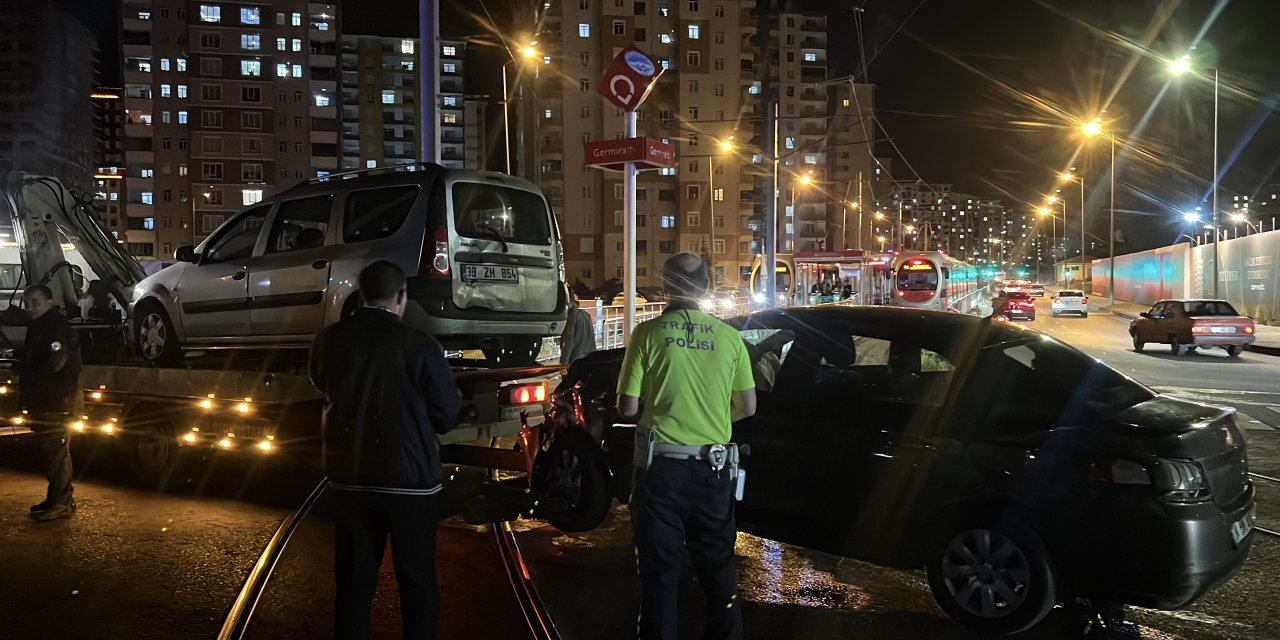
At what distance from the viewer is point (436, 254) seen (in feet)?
23.9

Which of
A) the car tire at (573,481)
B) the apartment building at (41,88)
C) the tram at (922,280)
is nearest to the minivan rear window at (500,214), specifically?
the car tire at (573,481)

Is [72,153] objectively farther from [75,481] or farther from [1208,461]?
[1208,461]

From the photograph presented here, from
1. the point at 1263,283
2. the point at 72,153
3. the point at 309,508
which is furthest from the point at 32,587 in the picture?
the point at 72,153

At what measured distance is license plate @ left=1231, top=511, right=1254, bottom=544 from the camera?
14.5 feet

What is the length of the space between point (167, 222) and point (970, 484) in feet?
305

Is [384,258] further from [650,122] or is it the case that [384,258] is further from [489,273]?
[650,122]

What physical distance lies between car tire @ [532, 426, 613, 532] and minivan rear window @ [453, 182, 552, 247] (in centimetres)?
209

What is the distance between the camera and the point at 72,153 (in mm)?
115562

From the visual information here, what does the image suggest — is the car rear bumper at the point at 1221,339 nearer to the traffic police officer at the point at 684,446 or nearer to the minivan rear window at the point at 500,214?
the minivan rear window at the point at 500,214

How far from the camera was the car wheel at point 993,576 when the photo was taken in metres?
4.51

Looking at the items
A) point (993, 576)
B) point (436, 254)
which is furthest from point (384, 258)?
point (993, 576)

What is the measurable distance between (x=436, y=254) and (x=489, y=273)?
533mm

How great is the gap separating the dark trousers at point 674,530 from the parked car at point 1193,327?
78.7ft

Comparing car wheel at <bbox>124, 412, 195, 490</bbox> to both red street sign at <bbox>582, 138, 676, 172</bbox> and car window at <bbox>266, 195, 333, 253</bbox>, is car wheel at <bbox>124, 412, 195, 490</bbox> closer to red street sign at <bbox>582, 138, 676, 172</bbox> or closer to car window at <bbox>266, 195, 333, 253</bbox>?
car window at <bbox>266, 195, 333, 253</bbox>
